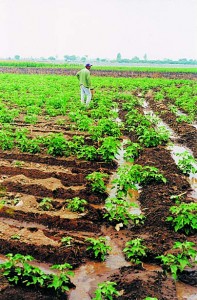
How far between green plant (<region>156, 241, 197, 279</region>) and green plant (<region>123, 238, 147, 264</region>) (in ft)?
0.94

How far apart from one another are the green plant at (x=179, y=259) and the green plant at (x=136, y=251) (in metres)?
0.29

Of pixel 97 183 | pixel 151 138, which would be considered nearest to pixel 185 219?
pixel 97 183

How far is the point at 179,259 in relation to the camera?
429cm

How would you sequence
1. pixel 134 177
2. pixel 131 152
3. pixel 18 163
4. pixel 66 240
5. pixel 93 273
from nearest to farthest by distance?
pixel 93 273, pixel 66 240, pixel 134 177, pixel 18 163, pixel 131 152

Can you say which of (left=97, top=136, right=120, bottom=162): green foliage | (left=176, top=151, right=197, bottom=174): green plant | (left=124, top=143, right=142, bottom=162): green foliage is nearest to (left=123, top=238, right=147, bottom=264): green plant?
(left=176, top=151, right=197, bottom=174): green plant

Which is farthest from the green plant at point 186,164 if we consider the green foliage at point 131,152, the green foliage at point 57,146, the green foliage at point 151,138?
the green foliage at point 57,146

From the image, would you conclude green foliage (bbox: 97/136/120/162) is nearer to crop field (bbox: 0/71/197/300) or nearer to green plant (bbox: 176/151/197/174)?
crop field (bbox: 0/71/197/300)

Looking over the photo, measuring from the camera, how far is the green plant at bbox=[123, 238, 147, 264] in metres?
4.58

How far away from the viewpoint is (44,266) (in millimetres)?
4484

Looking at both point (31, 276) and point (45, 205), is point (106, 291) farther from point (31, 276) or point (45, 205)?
point (45, 205)

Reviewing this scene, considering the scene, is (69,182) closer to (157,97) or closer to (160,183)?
(160,183)

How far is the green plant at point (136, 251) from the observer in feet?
15.0

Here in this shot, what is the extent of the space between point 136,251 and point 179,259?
1.89 feet

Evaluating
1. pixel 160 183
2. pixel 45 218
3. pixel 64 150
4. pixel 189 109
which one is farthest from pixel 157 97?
pixel 45 218
